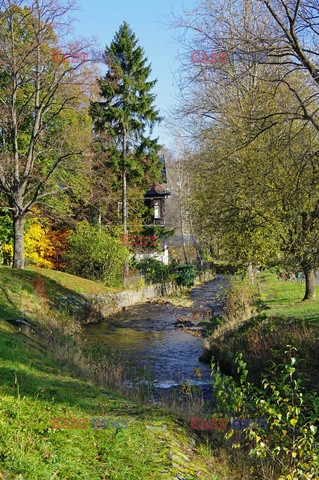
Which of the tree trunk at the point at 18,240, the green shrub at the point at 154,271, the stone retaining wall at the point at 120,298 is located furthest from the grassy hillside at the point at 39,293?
the green shrub at the point at 154,271

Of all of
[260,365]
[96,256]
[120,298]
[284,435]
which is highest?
[96,256]

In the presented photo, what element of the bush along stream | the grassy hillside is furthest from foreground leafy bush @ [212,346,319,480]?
the grassy hillside

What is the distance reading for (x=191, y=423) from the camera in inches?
252

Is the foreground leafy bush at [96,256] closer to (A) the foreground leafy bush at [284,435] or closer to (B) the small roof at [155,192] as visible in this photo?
(B) the small roof at [155,192]

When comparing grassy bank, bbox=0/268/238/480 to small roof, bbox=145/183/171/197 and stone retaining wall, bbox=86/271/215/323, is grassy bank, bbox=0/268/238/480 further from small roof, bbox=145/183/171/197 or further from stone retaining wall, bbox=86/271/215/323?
small roof, bbox=145/183/171/197

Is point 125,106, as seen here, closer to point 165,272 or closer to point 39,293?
point 165,272

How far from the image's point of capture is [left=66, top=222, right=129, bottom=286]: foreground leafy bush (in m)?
23.4

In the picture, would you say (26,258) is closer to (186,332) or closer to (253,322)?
(186,332)

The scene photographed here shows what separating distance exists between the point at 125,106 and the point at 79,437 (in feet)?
83.7

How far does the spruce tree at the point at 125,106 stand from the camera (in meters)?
27.7

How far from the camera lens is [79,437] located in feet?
15.8

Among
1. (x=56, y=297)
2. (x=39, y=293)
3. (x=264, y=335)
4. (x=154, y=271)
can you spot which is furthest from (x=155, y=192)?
(x=264, y=335)

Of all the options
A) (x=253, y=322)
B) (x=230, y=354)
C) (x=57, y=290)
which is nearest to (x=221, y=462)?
(x=230, y=354)

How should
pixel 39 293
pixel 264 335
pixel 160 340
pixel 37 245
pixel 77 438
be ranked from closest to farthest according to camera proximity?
pixel 77 438, pixel 264 335, pixel 160 340, pixel 39 293, pixel 37 245
